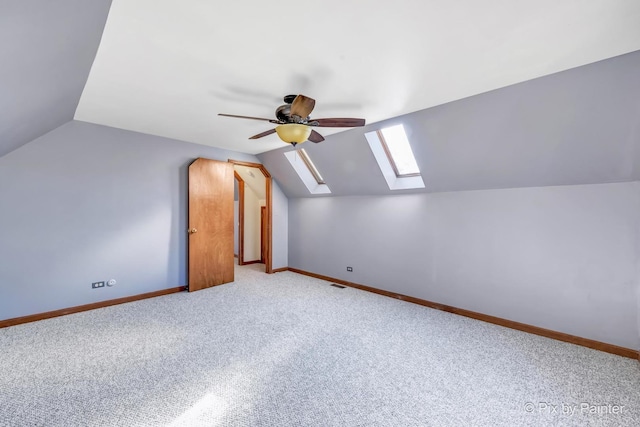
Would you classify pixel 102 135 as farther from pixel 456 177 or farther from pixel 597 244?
pixel 597 244

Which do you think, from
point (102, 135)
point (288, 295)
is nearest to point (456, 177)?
point (288, 295)

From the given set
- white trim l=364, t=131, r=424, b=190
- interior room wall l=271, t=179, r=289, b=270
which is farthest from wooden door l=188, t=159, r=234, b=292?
white trim l=364, t=131, r=424, b=190

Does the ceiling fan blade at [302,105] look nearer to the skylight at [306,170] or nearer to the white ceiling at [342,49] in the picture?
the white ceiling at [342,49]

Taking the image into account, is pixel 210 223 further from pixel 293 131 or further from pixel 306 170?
pixel 293 131

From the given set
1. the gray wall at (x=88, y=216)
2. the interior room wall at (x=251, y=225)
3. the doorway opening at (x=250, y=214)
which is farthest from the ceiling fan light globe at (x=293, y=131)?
the interior room wall at (x=251, y=225)

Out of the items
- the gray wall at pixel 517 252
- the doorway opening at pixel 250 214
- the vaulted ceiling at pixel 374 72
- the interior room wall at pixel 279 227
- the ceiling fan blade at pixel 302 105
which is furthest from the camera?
the doorway opening at pixel 250 214

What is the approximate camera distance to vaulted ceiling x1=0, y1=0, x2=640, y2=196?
147 centimetres

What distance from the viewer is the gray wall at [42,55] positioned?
46.0 inches

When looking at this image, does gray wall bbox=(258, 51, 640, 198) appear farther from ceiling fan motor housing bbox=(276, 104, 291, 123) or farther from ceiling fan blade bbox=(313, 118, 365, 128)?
ceiling fan motor housing bbox=(276, 104, 291, 123)

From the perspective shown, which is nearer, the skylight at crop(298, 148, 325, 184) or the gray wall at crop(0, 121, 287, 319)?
the gray wall at crop(0, 121, 287, 319)

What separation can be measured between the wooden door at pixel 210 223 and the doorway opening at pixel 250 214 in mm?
1407

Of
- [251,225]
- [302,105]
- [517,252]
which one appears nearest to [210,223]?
[251,225]

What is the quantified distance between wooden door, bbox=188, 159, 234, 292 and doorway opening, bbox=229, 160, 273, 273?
141cm

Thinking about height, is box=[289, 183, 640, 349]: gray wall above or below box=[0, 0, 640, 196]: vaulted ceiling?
below
